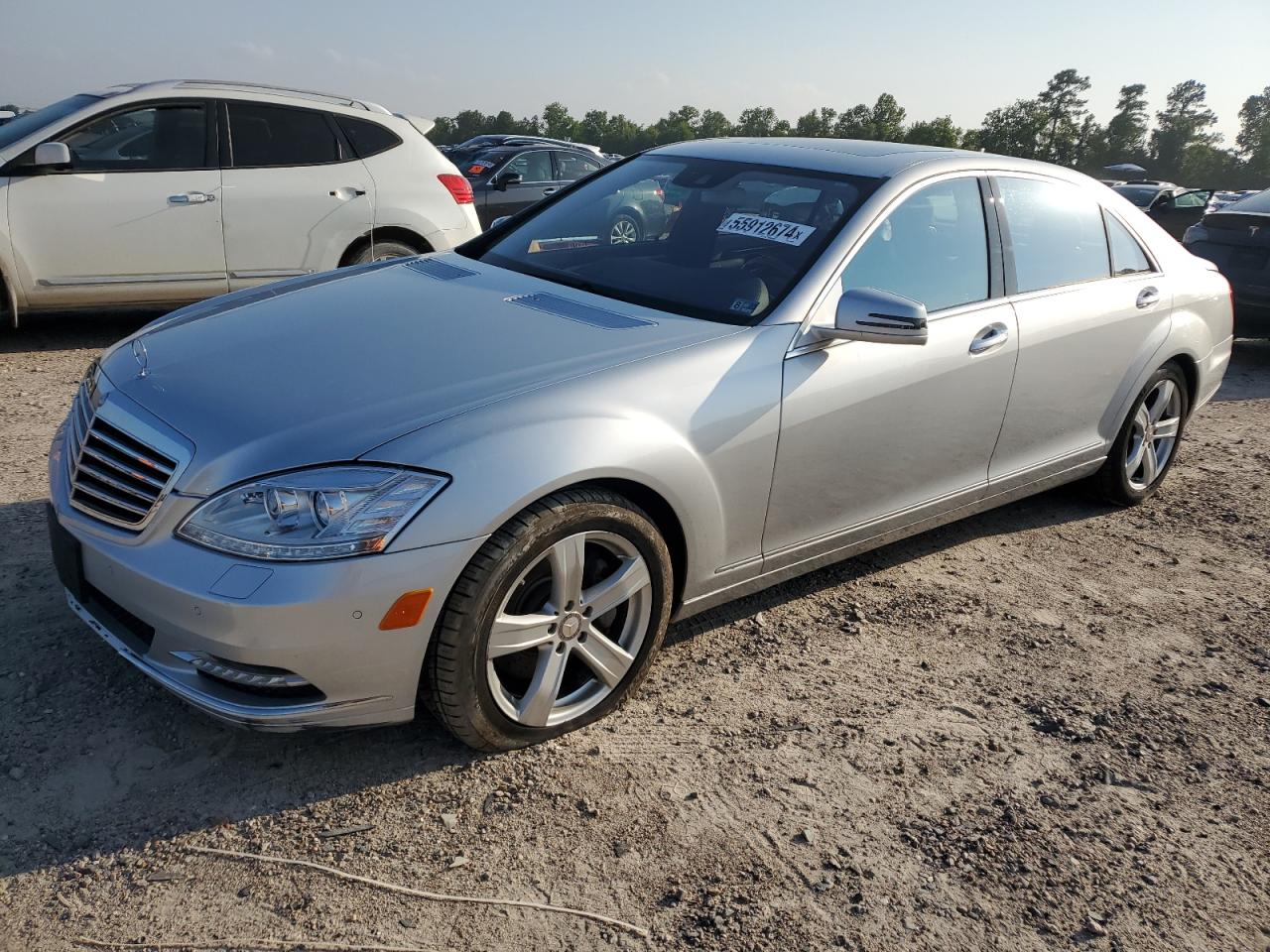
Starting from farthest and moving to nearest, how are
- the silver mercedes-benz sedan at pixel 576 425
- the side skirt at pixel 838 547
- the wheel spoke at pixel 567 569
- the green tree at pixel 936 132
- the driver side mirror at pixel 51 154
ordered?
the green tree at pixel 936 132 → the driver side mirror at pixel 51 154 → the side skirt at pixel 838 547 → the wheel spoke at pixel 567 569 → the silver mercedes-benz sedan at pixel 576 425

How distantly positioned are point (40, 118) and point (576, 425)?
5675mm

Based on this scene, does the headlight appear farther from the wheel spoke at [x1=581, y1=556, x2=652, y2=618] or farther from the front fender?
the wheel spoke at [x1=581, y1=556, x2=652, y2=618]

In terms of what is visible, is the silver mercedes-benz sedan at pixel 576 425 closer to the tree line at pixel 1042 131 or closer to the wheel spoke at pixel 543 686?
the wheel spoke at pixel 543 686

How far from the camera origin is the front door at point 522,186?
1324 centimetres

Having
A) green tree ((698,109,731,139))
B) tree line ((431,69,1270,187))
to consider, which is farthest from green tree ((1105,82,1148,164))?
green tree ((698,109,731,139))

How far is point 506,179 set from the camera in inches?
521

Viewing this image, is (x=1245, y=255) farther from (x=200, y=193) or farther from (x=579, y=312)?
(x=200, y=193)

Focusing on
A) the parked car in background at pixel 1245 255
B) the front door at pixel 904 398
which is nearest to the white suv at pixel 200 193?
the front door at pixel 904 398

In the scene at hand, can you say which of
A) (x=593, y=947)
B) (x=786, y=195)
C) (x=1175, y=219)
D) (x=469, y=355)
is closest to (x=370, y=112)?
(x=786, y=195)

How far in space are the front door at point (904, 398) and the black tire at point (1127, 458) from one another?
119cm

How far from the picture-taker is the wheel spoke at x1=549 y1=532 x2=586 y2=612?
2889mm

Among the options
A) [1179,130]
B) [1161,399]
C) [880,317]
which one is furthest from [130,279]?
[1179,130]

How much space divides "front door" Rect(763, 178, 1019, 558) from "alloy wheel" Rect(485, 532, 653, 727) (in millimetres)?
592

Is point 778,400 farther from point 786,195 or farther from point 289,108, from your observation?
point 289,108
